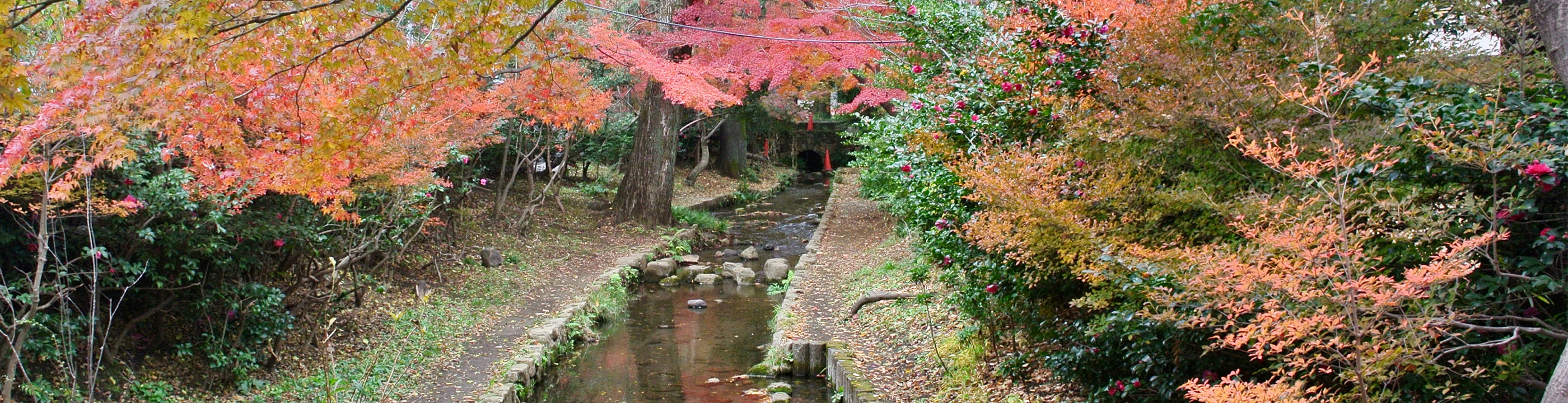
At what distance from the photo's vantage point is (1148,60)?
4242mm

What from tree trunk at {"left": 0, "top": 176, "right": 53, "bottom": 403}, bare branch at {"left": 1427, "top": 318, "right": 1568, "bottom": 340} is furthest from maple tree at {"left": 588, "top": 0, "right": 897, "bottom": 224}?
bare branch at {"left": 1427, "top": 318, "right": 1568, "bottom": 340}

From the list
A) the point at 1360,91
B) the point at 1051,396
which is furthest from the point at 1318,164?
the point at 1051,396

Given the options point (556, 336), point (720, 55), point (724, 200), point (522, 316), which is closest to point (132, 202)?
point (556, 336)

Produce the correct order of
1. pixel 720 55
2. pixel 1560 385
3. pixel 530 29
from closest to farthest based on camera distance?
pixel 1560 385
pixel 530 29
pixel 720 55

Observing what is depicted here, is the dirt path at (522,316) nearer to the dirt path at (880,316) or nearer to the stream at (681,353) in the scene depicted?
the stream at (681,353)

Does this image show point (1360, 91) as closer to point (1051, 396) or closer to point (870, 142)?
point (1051, 396)

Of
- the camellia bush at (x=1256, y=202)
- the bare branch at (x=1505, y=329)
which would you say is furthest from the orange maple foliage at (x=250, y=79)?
the bare branch at (x=1505, y=329)

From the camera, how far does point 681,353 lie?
8297mm

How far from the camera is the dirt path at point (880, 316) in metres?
6.39

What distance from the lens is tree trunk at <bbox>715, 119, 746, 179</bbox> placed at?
73.4ft

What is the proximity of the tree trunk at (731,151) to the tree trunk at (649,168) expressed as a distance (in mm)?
7733

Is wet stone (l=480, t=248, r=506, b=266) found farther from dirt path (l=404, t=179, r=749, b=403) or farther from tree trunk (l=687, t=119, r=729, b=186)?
tree trunk (l=687, t=119, r=729, b=186)

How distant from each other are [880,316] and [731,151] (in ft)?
48.4

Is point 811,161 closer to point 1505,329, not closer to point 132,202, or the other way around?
point 132,202
